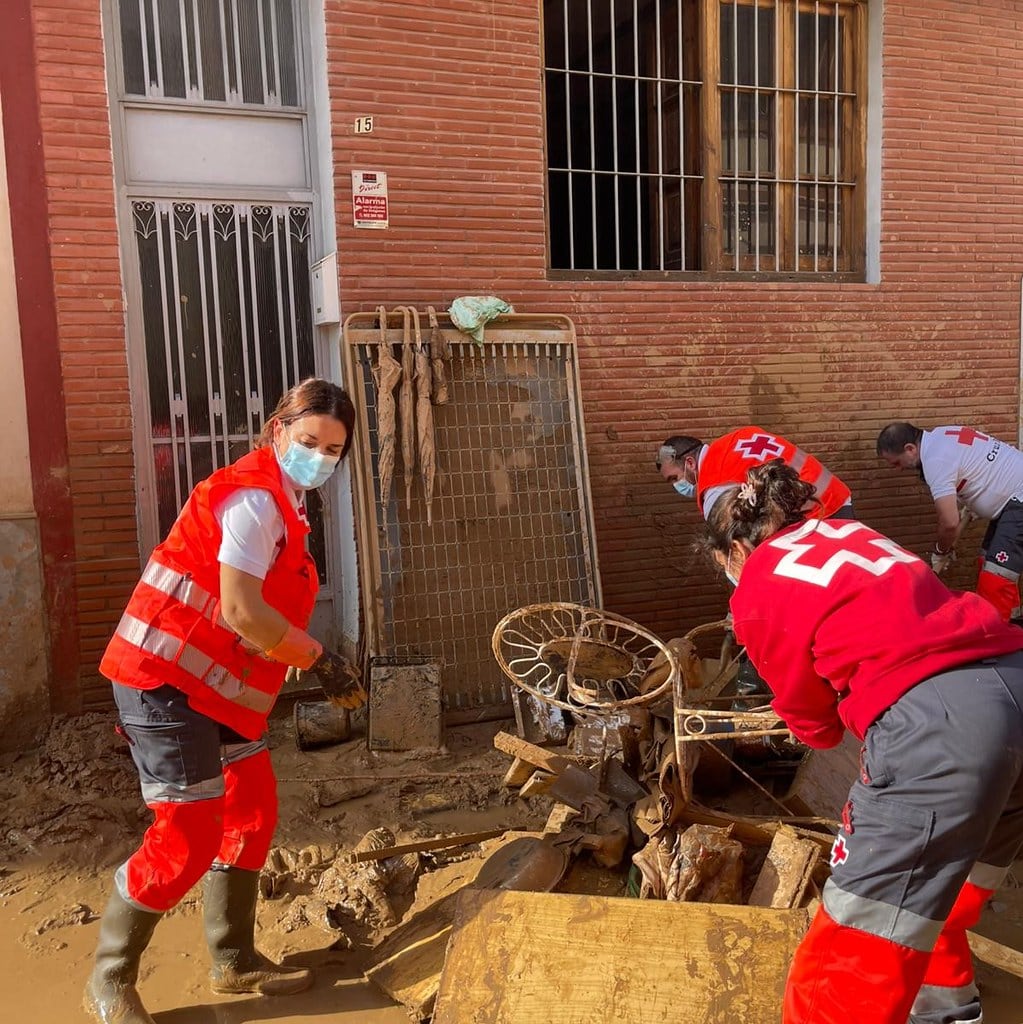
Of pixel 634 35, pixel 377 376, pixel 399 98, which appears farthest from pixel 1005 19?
pixel 377 376

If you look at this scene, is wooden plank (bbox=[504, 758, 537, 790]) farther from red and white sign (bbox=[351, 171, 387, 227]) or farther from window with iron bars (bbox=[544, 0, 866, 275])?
window with iron bars (bbox=[544, 0, 866, 275])

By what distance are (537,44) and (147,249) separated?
247 cm

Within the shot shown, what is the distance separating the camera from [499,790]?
4453 mm

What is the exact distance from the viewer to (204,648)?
2.77m

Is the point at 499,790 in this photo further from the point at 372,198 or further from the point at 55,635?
the point at 372,198

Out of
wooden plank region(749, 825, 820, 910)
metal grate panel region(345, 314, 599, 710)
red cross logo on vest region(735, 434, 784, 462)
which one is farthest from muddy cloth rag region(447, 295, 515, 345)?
wooden plank region(749, 825, 820, 910)

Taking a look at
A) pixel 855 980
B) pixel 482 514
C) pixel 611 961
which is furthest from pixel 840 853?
pixel 482 514

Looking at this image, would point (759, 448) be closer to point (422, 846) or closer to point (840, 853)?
point (422, 846)

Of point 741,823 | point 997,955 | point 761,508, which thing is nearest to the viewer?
point 761,508

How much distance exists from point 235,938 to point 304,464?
152 cm

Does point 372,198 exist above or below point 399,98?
below

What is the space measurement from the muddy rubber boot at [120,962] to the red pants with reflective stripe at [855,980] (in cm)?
181

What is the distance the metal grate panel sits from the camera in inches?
202

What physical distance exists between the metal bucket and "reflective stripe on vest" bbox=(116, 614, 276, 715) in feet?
6.27
